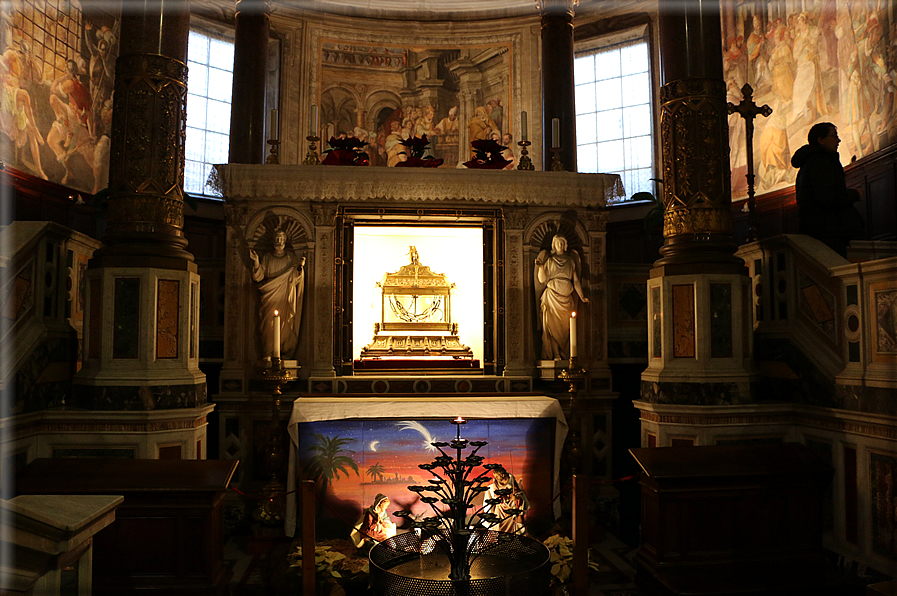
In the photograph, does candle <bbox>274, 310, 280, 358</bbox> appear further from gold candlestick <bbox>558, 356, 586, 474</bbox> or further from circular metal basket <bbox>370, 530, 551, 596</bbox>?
circular metal basket <bbox>370, 530, 551, 596</bbox>

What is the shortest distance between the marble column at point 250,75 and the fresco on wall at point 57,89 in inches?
84.4

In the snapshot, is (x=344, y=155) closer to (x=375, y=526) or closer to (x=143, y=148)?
(x=143, y=148)

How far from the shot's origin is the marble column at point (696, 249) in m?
5.74

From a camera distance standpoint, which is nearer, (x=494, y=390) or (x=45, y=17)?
(x=494, y=390)

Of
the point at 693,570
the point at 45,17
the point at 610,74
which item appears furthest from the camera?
the point at 610,74

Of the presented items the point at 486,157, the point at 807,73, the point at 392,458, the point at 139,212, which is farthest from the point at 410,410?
the point at 807,73

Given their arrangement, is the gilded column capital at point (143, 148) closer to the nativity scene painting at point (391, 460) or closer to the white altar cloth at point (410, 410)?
the white altar cloth at point (410, 410)

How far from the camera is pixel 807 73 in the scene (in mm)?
10078

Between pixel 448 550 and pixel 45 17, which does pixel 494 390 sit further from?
pixel 45 17

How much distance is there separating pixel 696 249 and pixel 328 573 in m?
4.07

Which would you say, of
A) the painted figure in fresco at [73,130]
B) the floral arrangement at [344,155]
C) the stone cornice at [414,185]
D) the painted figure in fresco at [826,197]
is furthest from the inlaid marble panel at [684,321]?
the painted figure in fresco at [73,130]

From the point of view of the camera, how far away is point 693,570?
4738 millimetres

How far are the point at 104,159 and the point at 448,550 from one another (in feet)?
33.6

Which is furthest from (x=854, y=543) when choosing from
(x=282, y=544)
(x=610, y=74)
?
(x=610, y=74)
